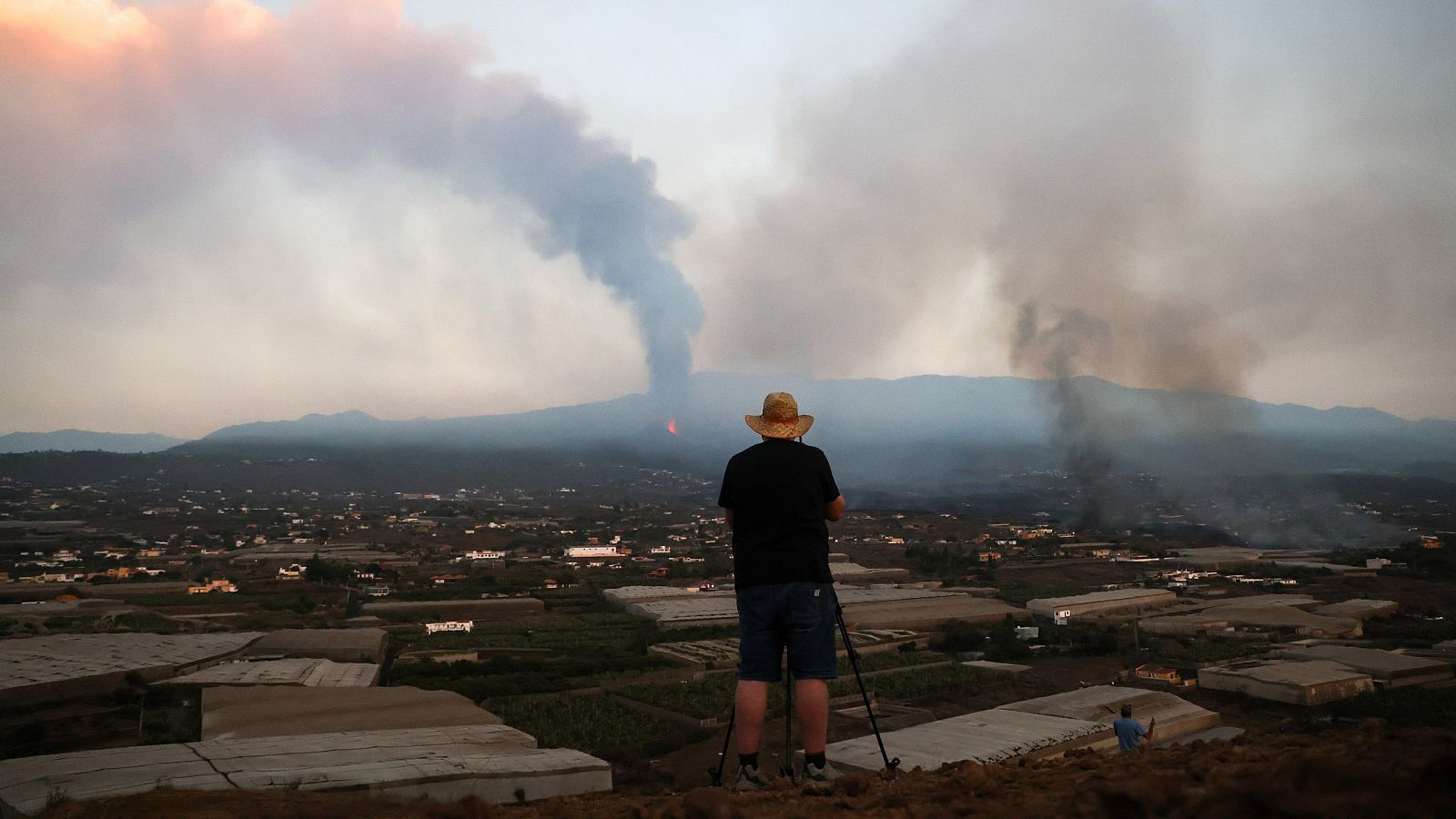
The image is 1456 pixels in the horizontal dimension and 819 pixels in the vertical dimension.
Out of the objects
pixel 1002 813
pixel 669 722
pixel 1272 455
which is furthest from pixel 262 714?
pixel 1272 455

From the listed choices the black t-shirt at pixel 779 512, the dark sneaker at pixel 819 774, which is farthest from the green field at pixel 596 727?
the black t-shirt at pixel 779 512

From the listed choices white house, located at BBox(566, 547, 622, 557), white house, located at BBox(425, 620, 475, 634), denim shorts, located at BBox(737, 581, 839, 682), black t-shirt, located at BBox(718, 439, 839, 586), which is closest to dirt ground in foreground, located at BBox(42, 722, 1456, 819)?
denim shorts, located at BBox(737, 581, 839, 682)

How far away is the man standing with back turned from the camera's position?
14.6 feet

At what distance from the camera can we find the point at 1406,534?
2886 inches

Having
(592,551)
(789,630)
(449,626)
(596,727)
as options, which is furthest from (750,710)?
(592,551)

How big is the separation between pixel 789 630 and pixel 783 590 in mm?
194

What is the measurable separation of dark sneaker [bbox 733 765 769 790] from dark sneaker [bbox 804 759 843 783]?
8.9 inches

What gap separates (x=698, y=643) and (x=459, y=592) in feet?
70.8

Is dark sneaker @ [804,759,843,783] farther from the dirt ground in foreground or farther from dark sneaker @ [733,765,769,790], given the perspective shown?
dark sneaker @ [733,765,769,790]

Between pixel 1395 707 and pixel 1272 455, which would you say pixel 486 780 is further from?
pixel 1272 455

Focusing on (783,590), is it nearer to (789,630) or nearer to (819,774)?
(789,630)

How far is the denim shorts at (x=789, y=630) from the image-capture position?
4.46 metres

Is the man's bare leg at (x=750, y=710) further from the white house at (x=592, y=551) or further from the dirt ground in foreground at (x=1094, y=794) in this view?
the white house at (x=592, y=551)

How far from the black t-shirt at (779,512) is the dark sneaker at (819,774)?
0.91 meters
